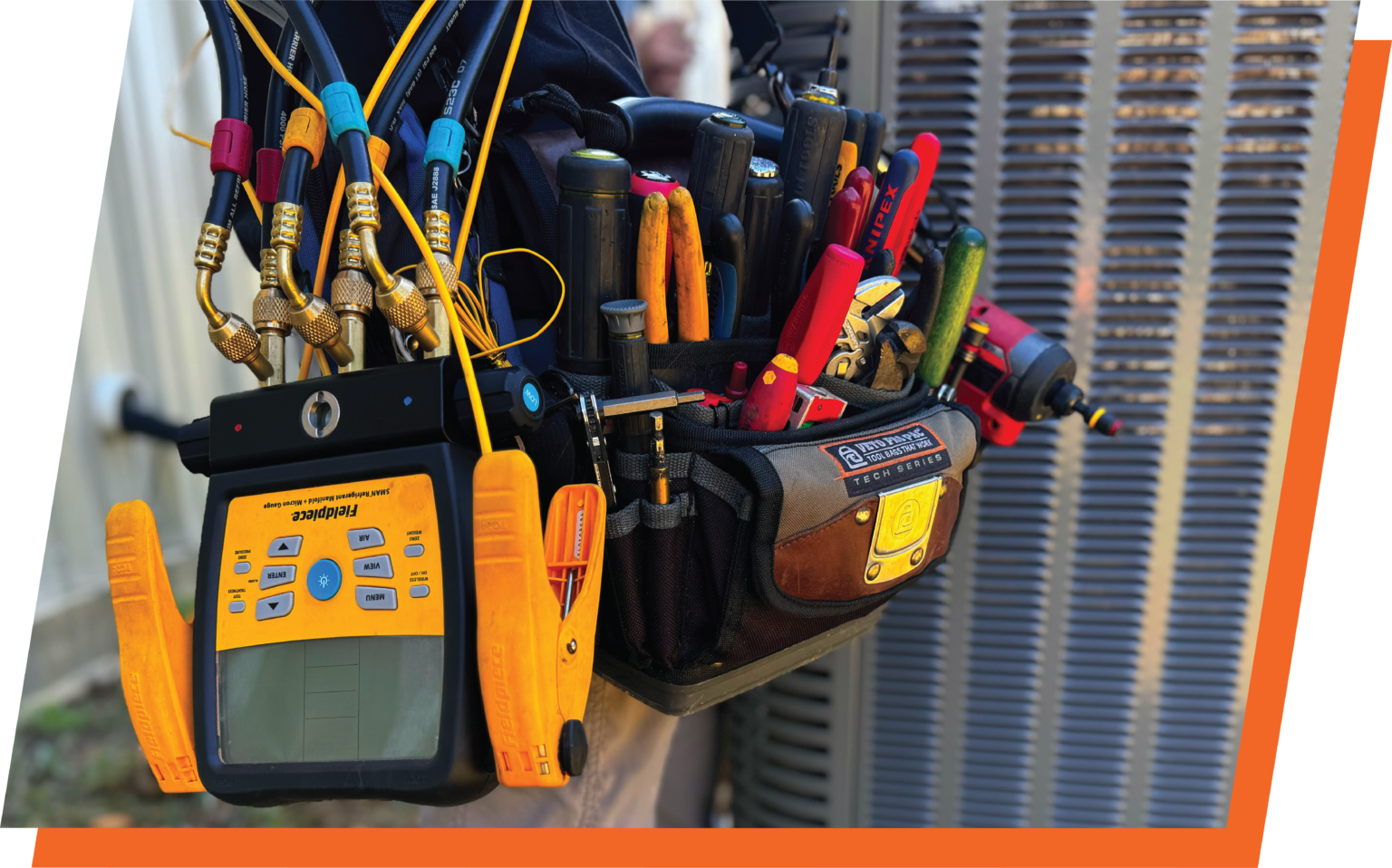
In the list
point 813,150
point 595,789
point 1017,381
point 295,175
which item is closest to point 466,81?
point 295,175

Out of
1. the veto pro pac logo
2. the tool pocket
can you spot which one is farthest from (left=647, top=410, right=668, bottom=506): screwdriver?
the veto pro pac logo

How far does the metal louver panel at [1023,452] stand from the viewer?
31.8 inches

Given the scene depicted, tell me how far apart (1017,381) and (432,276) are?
48cm

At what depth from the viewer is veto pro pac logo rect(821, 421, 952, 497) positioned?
0.55 m

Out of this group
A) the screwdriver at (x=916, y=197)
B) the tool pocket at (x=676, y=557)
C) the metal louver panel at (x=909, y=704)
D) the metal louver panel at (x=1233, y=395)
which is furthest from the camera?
the metal louver panel at (x=909, y=704)

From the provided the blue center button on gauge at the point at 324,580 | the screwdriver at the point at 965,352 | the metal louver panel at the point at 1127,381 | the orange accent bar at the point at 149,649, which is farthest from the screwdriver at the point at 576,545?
the metal louver panel at the point at 1127,381

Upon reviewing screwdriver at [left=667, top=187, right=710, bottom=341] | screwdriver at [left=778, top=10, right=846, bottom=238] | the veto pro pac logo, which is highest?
screwdriver at [left=778, top=10, right=846, bottom=238]

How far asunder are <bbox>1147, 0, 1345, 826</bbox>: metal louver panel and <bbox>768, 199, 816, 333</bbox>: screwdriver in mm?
494

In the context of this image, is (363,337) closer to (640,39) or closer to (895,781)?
(895,781)

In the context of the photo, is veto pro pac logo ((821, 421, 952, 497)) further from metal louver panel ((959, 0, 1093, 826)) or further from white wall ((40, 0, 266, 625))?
white wall ((40, 0, 266, 625))

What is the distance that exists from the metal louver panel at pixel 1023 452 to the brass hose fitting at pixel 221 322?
2.23 feet

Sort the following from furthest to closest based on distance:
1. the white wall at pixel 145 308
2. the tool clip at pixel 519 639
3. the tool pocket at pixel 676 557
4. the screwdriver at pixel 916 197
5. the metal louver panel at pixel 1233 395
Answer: the white wall at pixel 145 308
the metal louver panel at pixel 1233 395
the screwdriver at pixel 916 197
the tool pocket at pixel 676 557
the tool clip at pixel 519 639

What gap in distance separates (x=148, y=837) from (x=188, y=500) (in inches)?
46.6

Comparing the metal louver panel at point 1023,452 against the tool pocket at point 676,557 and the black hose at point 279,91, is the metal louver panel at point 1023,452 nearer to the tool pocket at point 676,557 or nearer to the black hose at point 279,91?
the tool pocket at point 676,557
